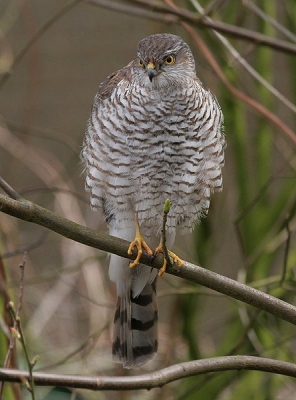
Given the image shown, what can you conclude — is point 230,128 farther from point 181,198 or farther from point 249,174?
point 181,198

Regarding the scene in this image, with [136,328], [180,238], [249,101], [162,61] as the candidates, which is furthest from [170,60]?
[180,238]

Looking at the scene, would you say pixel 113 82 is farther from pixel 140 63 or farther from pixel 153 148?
pixel 153 148

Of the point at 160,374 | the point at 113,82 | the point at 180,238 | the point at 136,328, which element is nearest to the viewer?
the point at 160,374

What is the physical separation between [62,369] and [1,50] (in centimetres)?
190

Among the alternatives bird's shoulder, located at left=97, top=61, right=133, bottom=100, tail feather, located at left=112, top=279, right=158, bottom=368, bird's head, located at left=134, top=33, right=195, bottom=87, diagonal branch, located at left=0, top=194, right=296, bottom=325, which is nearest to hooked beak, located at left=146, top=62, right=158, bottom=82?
bird's head, located at left=134, top=33, right=195, bottom=87

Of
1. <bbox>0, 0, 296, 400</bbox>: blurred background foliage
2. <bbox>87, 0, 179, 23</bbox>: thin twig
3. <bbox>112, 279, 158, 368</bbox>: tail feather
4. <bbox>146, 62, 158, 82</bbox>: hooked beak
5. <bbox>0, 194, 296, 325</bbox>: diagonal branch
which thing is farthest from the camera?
<bbox>0, 0, 296, 400</bbox>: blurred background foliage

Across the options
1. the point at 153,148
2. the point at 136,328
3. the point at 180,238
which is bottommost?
the point at 180,238

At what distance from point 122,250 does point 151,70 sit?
66 centimetres

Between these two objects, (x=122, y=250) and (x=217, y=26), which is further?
(x=217, y=26)

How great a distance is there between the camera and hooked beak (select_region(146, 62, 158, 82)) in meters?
2.35

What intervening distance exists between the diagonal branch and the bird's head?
62 centimetres

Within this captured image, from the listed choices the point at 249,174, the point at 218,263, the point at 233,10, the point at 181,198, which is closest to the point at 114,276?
the point at 181,198

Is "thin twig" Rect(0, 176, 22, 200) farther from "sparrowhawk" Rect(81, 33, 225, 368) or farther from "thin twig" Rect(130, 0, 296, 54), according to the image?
"thin twig" Rect(130, 0, 296, 54)

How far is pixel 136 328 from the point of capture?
9.09 feet
